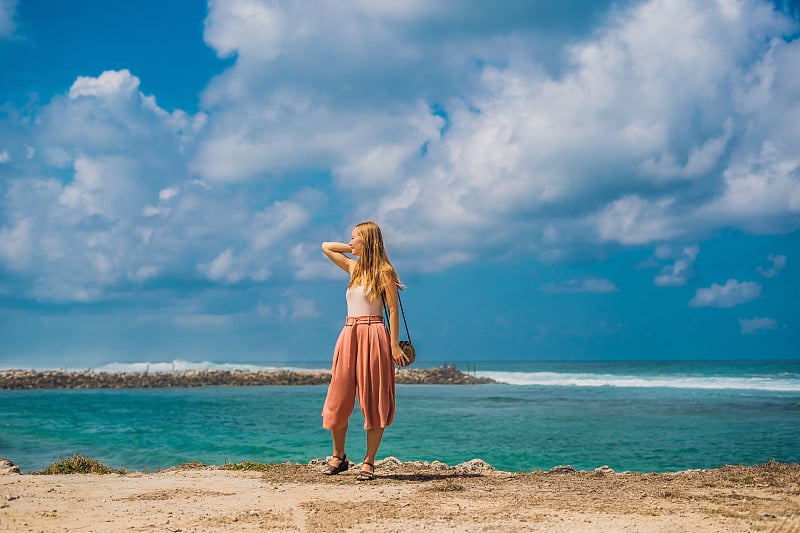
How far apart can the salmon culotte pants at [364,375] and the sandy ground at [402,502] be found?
0.63 meters

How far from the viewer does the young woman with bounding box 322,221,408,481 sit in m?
6.42

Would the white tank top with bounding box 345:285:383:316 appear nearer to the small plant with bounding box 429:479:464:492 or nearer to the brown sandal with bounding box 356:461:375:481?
the brown sandal with bounding box 356:461:375:481

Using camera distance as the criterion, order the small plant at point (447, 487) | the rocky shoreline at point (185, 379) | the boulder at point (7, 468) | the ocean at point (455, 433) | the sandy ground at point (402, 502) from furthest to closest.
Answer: the rocky shoreline at point (185, 379) → the ocean at point (455, 433) → the boulder at point (7, 468) → the small plant at point (447, 487) → the sandy ground at point (402, 502)

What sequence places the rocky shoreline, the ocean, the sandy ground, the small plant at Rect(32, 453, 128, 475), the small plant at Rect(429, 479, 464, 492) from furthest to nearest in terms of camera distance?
the rocky shoreline
the ocean
the small plant at Rect(32, 453, 128, 475)
the small plant at Rect(429, 479, 464, 492)
the sandy ground

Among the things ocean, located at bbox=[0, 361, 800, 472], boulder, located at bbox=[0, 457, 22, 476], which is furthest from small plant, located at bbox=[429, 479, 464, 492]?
ocean, located at bbox=[0, 361, 800, 472]

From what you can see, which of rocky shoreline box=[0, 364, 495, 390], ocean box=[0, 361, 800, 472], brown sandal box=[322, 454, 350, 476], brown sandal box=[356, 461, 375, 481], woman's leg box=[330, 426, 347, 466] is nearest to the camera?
brown sandal box=[356, 461, 375, 481]

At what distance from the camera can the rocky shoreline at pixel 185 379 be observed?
50.3 m

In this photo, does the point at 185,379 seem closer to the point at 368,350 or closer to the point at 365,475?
the point at 365,475

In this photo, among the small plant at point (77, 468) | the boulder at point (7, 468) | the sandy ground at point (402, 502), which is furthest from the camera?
the small plant at point (77, 468)

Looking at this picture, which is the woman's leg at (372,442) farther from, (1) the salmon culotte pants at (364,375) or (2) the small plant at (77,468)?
(2) the small plant at (77,468)

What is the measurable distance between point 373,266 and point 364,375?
105cm

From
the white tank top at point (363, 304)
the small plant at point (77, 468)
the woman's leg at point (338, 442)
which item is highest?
the white tank top at point (363, 304)

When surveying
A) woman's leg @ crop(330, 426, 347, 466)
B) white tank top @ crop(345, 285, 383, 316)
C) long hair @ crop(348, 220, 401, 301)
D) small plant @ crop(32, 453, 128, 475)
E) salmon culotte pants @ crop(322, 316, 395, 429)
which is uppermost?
long hair @ crop(348, 220, 401, 301)

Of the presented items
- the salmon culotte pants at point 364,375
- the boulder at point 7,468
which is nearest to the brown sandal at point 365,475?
the salmon culotte pants at point 364,375
